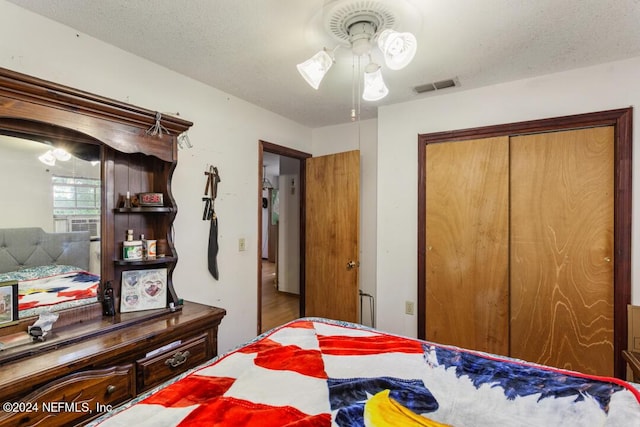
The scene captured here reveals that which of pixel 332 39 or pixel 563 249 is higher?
pixel 332 39

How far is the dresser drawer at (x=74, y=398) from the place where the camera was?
1109 millimetres

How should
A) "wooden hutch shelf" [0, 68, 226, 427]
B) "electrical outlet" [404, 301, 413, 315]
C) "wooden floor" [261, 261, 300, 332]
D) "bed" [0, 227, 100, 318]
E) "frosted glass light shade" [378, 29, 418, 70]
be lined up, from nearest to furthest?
"wooden hutch shelf" [0, 68, 226, 427] → "frosted glass light shade" [378, 29, 418, 70] → "bed" [0, 227, 100, 318] → "electrical outlet" [404, 301, 413, 315] → "wooden floor" [261, 261, 300, 332]

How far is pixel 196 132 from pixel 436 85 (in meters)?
1.90

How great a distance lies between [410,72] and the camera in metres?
2.19

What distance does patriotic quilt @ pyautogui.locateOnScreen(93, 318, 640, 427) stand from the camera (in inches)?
33.4

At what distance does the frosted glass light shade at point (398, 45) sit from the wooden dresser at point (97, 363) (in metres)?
1.70

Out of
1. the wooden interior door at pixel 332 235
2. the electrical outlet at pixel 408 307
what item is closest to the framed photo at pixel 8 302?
the wooden interior door at pixel 332 235

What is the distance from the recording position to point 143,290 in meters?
1.82

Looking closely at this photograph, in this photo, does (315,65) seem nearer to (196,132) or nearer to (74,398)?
(196,132)

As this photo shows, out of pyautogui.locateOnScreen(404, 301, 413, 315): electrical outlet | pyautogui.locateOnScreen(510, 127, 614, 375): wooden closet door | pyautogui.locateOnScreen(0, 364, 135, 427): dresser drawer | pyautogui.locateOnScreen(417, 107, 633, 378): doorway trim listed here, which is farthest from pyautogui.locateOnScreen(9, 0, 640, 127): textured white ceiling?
pyautogui.locateOnScreen(404, 301, 413, 315): electrical outlet

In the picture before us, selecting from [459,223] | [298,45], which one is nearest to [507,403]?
[459,223]

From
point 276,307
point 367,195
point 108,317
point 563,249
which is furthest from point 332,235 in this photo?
point 108,317

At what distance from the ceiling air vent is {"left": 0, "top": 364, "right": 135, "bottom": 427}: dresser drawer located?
2.63m

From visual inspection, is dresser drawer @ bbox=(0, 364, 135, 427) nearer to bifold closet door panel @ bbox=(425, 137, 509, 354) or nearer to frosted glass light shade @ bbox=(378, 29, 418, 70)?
frosted glass light shade @ bbox=(378, 29, 418, 70)
